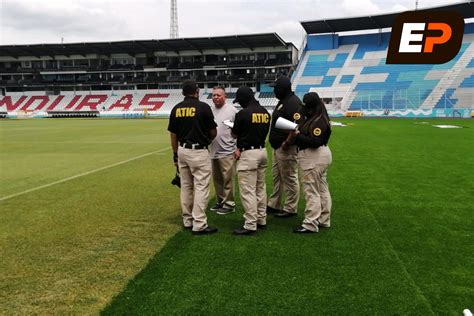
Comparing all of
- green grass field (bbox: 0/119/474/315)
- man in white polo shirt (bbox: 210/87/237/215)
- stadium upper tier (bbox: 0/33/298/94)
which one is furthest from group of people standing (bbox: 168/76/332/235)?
stadium upper tier (bbox: 0/33/298/94)

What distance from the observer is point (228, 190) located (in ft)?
22.3

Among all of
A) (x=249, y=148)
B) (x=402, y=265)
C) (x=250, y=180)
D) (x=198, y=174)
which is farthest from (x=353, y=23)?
(x=402, y=265)

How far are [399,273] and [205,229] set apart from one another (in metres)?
2.59

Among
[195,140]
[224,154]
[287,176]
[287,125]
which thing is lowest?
[287,176]

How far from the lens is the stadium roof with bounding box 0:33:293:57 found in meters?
66.2

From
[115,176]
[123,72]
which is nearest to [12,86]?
[123,72]

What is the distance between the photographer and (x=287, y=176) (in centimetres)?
635

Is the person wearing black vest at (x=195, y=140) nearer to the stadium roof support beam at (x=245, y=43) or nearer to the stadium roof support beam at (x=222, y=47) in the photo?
the stadium roof support beam at (x=245, y=43)

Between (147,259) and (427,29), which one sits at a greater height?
(427,29)

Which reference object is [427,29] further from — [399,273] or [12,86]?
[12,86]

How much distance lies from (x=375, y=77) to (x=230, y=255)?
180ft

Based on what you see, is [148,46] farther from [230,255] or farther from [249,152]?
[230,255]

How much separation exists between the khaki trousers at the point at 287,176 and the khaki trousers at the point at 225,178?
717 mm

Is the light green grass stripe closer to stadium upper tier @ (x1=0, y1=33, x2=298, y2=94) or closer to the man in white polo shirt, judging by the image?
the man in white polo shirt
